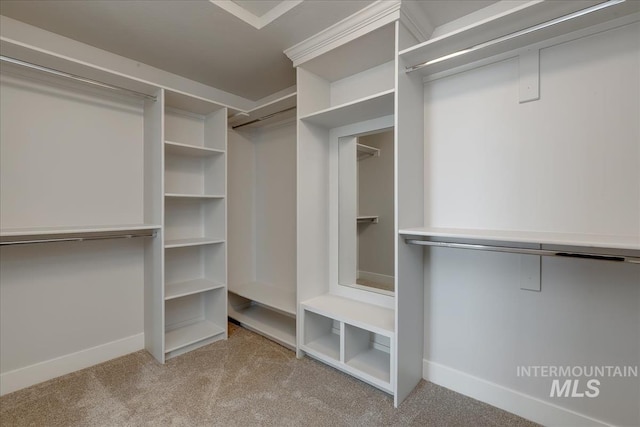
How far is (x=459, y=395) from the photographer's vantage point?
1.86 metres

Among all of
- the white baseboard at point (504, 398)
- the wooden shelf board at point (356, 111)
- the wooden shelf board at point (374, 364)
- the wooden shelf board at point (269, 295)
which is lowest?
A: the white baseboard at point (504, 398)

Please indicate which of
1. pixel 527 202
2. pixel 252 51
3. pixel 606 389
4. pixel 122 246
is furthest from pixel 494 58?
pixel 122 246

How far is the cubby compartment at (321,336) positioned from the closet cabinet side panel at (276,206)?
2.04ft

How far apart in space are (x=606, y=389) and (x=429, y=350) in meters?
0.88

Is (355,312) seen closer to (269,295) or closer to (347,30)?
(269,295)

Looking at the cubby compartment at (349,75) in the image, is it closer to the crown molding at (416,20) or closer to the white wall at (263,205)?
the crown molding at (416,20)

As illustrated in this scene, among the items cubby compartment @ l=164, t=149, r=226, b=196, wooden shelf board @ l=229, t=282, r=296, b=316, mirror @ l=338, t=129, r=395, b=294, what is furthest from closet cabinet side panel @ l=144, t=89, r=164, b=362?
mirror @ l=338, t=129, r=395, b=294

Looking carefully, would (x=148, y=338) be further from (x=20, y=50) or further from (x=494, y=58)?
(x=494, y=58)

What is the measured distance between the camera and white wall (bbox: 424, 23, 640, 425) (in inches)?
55.8

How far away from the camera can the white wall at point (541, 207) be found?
142cm

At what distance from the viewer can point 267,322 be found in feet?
9.49

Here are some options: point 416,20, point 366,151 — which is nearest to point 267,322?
point 366,151

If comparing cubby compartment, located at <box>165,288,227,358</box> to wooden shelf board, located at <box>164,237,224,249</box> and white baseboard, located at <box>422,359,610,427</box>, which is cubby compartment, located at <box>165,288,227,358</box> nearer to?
wooden shelf board, located at <box>164,237,224,249</box>

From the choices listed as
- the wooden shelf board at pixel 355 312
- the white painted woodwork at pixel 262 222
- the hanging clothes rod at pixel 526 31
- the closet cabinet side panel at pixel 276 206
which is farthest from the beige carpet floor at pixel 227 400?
A: the hanging clothes rod at pixel 526 31
